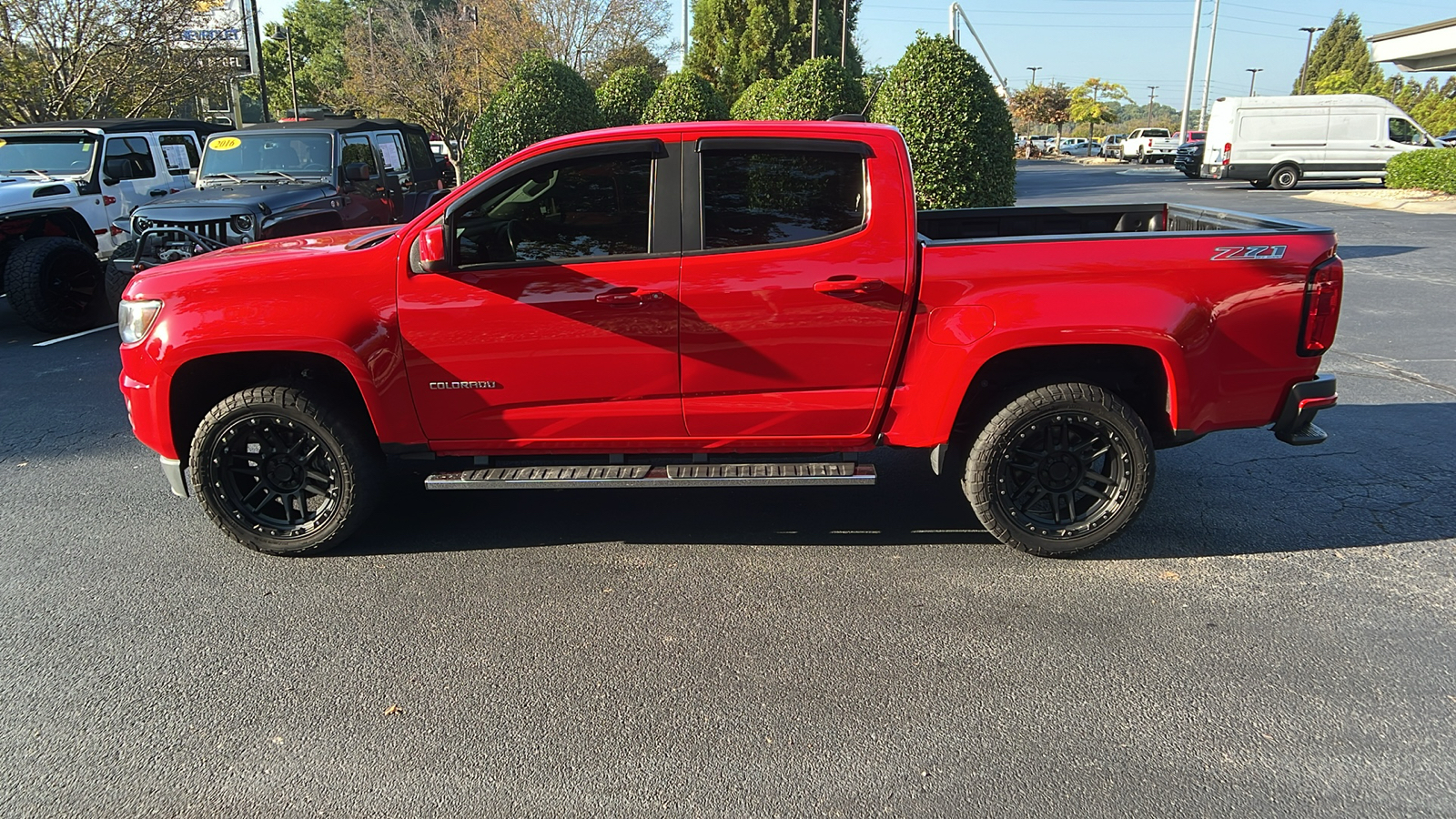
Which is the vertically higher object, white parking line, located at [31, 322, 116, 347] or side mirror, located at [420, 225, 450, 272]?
side mirror, located at [420, 225, 450, 272]

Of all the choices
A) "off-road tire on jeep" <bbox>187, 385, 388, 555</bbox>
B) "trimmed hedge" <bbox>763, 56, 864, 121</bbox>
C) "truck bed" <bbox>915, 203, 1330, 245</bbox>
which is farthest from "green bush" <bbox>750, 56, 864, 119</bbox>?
"off-road tire on jeep" <bbox>187, 385, 388, 555</bbox>

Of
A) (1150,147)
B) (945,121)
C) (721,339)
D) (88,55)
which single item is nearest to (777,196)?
(721,339)

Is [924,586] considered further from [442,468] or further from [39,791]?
[39,791]

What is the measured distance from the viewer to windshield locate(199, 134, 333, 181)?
9.77 metres

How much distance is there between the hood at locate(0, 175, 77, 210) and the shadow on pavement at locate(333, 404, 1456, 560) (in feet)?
21.7

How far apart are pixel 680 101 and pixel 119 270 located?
7.99 m

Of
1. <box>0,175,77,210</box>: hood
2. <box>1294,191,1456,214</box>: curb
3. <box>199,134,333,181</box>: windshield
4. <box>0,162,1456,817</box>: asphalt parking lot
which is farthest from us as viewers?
<box>1294,191,1456,214</box>: curb

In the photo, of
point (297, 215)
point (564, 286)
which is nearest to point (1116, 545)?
point (564, 286)

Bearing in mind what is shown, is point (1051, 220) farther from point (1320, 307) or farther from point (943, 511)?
point (943, 511)

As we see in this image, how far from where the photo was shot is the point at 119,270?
8.55m

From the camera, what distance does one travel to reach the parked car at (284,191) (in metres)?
8.45

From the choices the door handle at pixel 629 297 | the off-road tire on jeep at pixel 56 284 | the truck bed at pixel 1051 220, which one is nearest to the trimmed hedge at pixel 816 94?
the truck bed at pixel 1051 220

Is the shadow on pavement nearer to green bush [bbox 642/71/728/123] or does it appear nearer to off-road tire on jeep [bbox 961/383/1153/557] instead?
off-road tire on jeep [bbox 961/383/1153/557]

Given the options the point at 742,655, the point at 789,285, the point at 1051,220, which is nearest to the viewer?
the point at 742,655
